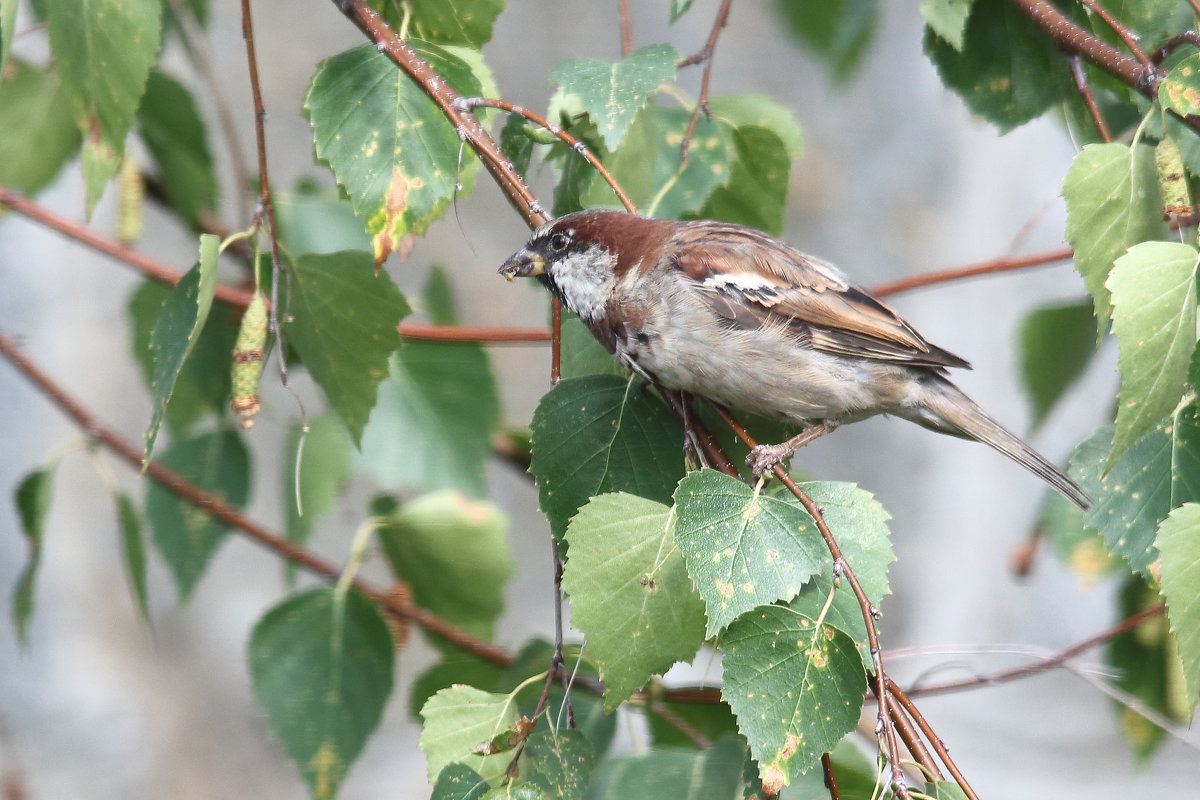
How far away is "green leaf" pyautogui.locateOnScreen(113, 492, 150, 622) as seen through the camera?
2686 mm

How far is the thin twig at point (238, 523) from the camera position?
2.74 metres

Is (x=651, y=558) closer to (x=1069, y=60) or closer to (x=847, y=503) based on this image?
(x=847, y=503)

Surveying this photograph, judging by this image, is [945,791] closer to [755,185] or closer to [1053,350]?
[755,185]

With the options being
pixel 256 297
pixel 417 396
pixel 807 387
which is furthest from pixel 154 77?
pixel 807 387

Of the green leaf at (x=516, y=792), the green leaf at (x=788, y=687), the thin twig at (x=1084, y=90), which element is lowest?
the green leaf at (x=516, y=792)

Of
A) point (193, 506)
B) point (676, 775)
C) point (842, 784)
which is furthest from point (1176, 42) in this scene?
point (193, 506)

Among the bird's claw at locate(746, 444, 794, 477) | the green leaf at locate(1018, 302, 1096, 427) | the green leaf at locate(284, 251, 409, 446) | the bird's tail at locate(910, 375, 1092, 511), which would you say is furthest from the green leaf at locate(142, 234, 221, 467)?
the green leaf at locate(1018, 302, 1096, 427)

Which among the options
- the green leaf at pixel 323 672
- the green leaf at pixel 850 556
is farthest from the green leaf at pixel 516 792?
the green leaf at pixel 323 672

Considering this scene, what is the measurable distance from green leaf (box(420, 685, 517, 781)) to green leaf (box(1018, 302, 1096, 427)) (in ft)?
6.43

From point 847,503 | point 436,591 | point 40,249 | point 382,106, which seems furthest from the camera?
point 40,249

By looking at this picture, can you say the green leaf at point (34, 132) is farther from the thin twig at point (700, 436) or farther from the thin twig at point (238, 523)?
the thin twig at point (700, 436)

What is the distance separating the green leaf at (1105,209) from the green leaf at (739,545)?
61 centimetres

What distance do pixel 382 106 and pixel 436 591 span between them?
57.2 inches

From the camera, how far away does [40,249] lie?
4.68 metres
